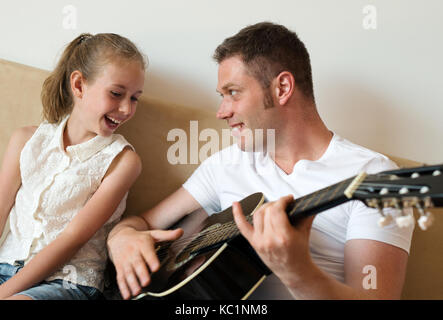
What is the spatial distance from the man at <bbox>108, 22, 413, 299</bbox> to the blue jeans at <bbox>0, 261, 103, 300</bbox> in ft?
0.46

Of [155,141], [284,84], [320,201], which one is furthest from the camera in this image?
[155,141]

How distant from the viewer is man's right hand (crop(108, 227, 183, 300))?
1008 mm

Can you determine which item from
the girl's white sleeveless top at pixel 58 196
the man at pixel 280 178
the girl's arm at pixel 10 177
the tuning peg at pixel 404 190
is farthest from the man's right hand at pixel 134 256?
the tuning peg at pixel 404 190

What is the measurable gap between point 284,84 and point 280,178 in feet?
0.91

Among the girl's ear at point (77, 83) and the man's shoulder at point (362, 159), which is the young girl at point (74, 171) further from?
the man's shoulder at point (362, 159)

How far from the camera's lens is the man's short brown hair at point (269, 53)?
49.4 inches

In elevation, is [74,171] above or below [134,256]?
above

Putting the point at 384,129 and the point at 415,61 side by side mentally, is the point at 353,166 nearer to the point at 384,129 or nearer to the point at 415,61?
the point at 384,129

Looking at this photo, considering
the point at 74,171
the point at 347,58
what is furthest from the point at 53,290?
the point at 347,58

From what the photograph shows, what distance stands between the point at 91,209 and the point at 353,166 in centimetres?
74

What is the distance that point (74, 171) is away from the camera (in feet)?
4.17

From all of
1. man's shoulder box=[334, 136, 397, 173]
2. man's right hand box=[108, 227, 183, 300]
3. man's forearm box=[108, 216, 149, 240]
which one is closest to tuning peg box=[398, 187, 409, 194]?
man's shoulder box=[334, 136, 397, 173]

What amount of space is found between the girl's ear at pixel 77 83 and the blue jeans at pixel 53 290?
20.8 inches

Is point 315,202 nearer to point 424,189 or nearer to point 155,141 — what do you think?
point 424,189
